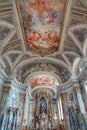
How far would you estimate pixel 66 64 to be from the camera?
13961mm


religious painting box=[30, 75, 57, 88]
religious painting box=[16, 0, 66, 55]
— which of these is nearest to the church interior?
religious painting box=[16, 0, 66, 55]

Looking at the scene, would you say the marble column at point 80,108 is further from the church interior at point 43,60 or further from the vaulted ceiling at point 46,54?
the vaulted ceiling at point 46,54

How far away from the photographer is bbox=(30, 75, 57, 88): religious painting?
52.3 ft

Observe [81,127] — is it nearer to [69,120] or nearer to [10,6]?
[69,120]

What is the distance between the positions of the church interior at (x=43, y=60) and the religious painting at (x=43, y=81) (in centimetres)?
14

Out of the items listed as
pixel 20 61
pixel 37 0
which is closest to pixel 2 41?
pixel 20 61

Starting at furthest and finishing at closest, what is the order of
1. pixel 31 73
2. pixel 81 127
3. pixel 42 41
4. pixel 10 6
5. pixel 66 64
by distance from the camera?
pixel 31 73
pixel 66 64
pixel 42 41
pixel 81 127
pixel 10 6

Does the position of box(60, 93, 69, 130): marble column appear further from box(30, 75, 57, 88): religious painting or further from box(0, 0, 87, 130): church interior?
box(30, 75, 57, 88): religious painting

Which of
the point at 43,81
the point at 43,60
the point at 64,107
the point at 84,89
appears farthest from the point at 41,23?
the point at 64,107

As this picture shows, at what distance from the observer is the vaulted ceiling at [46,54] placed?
914cm

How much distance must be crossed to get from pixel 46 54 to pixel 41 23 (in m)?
4.32

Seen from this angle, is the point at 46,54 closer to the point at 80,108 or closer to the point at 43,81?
the point at 43,81

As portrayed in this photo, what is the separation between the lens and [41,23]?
10672 millimetres

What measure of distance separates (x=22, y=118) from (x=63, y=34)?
30.0 feet
